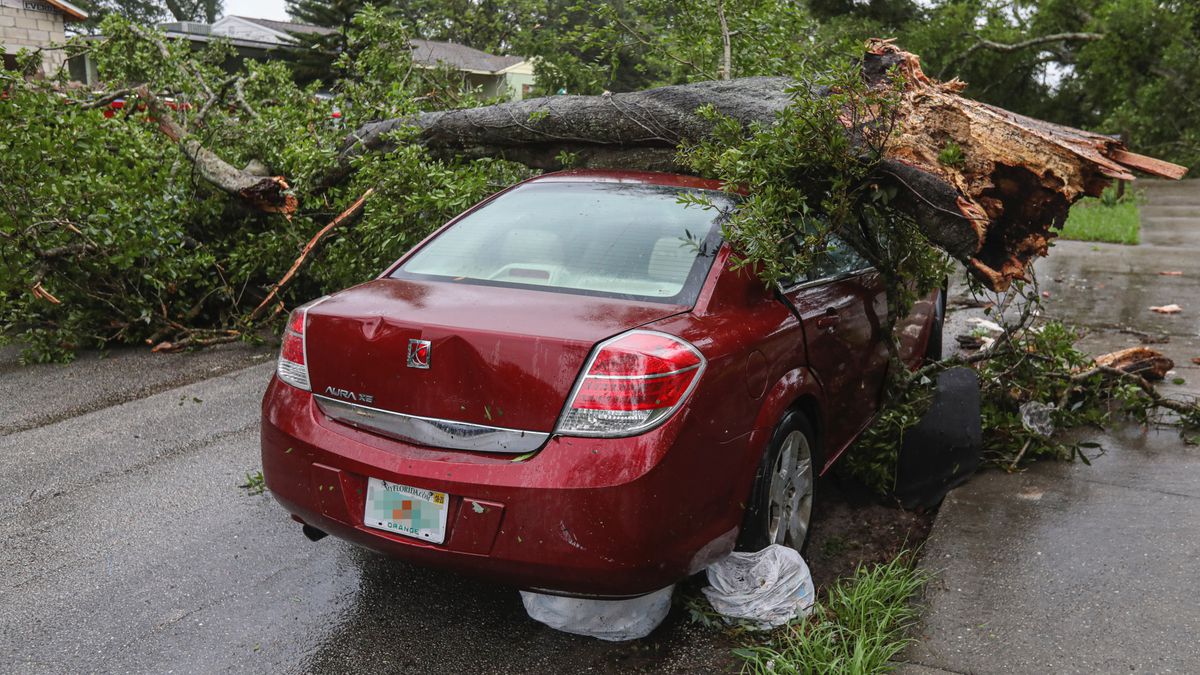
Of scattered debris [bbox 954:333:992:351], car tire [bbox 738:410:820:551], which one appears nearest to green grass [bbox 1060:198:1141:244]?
scattered debris [bbox 954:333:992:351]

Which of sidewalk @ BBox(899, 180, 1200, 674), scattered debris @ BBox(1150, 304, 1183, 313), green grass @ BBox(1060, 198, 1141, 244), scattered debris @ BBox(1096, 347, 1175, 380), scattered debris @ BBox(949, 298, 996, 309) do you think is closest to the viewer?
→ sidewalk @ BBox(899, 180, 1200, 674)

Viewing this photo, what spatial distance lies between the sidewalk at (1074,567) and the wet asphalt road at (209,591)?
2.72 feet

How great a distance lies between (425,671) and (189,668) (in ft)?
2.40

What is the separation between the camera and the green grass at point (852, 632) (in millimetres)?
2832

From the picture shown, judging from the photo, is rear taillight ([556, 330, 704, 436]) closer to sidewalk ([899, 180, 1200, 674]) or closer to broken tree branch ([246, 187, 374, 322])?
sidewalk ([899, 180, 1200, 674])

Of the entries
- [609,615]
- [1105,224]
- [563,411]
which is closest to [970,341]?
[609,615]

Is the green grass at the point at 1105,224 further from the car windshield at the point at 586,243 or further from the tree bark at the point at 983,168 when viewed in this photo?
the car windshield at the point at 586,243

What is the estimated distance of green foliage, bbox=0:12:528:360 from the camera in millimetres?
6418

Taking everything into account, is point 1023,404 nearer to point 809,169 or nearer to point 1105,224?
point 809,169

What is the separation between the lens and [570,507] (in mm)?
2680

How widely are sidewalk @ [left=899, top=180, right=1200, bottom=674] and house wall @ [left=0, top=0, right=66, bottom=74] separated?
92.9 feet

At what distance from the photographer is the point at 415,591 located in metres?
3.48

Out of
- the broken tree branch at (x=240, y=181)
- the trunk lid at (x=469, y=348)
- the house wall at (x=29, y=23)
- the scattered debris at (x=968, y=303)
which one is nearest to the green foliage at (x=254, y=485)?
the trunk lid at (x=469, y=348)

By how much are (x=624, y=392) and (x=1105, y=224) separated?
560 inches
